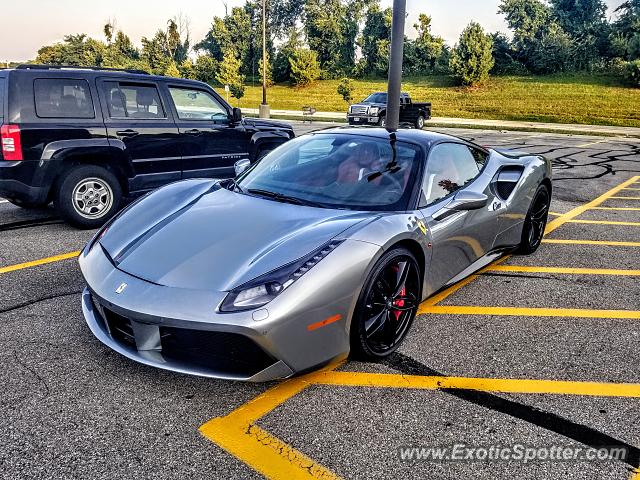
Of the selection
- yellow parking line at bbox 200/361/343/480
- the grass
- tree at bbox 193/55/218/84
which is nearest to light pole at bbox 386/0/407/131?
yellow parking line at bbox 200/361/343/480

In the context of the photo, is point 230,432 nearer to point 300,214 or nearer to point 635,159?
point 300,214

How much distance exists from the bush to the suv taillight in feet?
125

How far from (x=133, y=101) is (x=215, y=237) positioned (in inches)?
159

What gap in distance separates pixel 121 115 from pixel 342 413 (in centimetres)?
487

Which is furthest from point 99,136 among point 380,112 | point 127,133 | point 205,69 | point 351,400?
point 205,69

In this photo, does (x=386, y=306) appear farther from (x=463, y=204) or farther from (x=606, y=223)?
(x=606, y=223)

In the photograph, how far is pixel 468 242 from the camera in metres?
3.90

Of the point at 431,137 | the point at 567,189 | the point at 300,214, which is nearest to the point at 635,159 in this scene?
the point at 567,189

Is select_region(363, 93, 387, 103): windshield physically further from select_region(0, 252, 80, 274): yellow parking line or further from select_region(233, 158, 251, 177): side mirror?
select_region(0, 252, 80, 274): yellow parking line

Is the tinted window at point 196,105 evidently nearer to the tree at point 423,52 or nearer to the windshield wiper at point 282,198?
the windshield wiper at point 282,198

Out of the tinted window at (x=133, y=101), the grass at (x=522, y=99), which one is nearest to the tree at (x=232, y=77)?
the grass at (x=522, y=99)

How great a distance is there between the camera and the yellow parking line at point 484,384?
2.85 metres

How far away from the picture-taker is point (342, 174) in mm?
3688

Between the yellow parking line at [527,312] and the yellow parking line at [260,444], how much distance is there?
64.1 inches
